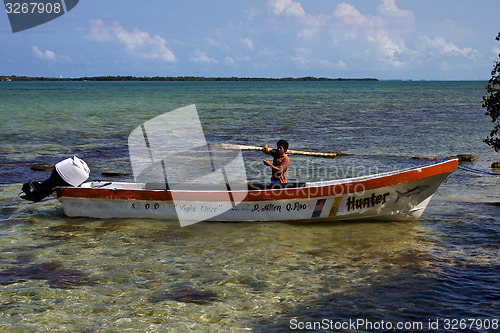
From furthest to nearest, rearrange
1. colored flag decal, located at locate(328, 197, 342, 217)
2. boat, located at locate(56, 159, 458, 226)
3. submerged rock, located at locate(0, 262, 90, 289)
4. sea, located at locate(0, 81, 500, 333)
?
colored flag decal, located at locate(328, 197, 342, 217)
boat, located at locate(56, 159, 458, 226)
submerged rock, located at locate(0, 262, 90, 289)
sea, located at locate(0, 81, 500, 333)

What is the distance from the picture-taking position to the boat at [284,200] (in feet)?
38.6

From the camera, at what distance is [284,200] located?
12.1m

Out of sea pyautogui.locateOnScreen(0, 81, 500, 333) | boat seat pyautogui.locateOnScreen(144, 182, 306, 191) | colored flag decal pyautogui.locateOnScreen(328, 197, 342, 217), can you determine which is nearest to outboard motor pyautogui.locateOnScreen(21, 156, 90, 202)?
sea pyautogui.locateOnScreen(0, 81, 500, 333)

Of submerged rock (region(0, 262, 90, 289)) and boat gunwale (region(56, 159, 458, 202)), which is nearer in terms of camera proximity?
submerged rock (region(0, 262, 90, 289))

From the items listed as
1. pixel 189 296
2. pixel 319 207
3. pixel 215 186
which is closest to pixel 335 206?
pixel 319 207

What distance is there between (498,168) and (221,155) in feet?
37.8

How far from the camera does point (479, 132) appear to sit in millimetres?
32406

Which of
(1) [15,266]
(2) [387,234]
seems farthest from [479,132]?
(1) [15,266]

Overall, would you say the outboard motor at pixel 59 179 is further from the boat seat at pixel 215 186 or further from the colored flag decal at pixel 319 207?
the colored flag decal at pixel 319 207

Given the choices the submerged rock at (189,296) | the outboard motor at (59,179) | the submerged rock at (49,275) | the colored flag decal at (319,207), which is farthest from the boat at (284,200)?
the submerged rock at (189,296)

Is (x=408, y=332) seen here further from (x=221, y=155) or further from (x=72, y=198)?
(x=221, y=155)

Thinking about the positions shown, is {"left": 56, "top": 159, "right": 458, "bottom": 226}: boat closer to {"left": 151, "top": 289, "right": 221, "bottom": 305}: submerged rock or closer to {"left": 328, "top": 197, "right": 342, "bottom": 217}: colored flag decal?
{"left": 328, "top": 197, "right": 342, "bottom": 217}: colored flag decal

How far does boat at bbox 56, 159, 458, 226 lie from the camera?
1177cm

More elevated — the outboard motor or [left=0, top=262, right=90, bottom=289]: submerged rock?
the outboard motor
